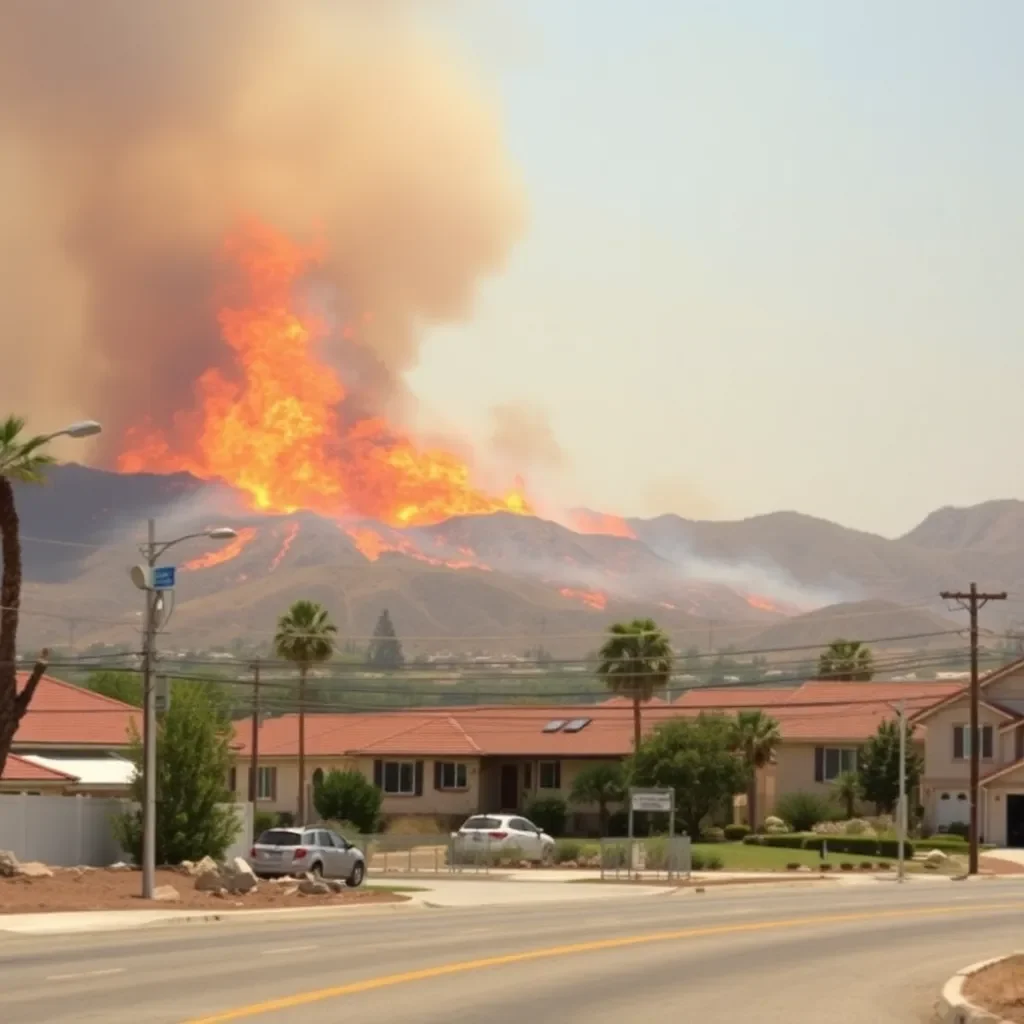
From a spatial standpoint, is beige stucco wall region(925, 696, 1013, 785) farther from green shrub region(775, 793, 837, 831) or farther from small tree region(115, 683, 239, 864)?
small tree region(115, 683, 239, 864)

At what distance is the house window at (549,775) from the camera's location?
98250mm

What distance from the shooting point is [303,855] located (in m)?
53.6

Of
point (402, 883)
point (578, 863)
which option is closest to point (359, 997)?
point (402, 883)

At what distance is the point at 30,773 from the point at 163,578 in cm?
1948

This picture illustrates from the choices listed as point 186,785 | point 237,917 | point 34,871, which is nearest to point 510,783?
point 186,785

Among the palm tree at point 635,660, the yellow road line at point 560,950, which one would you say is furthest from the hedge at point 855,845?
the yellow road line at point 560,950

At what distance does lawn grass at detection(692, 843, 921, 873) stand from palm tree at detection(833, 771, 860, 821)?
11285 millimetres

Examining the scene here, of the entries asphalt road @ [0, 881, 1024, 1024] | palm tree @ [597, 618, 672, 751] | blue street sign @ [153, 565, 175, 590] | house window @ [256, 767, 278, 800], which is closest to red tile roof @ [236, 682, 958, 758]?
house window @ [256, 767, 278, 800]

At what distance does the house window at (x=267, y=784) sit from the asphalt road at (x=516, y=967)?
56.7 meters

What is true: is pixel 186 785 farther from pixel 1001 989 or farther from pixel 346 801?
pixel 346 801

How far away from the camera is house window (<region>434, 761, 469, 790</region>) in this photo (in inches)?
3834

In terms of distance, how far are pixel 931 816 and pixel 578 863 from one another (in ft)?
83.3

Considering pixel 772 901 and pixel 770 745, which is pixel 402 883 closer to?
pixel 772 901

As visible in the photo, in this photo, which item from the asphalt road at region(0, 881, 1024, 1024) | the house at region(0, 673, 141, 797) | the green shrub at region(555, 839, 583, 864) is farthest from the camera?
the green shrub at region(555, 839, 583, 864)
